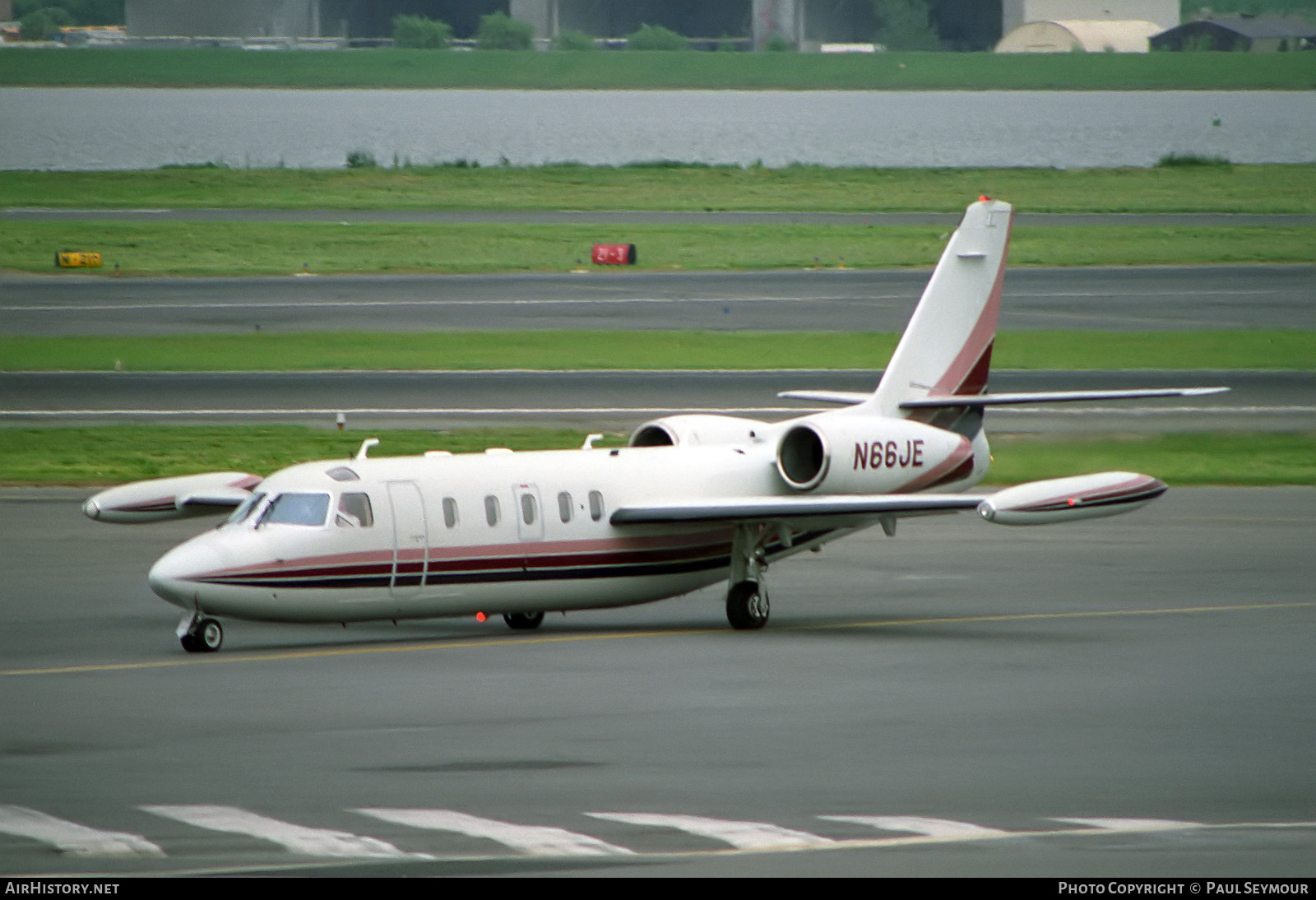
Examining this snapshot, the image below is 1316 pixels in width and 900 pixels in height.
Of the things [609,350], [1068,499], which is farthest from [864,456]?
[609,350]

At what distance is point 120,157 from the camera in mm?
172000

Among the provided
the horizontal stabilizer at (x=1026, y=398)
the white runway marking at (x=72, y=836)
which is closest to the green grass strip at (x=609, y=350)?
the horizontal stabilizer at (x=1026, y=398)

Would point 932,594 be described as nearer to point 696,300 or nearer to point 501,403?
point 501,403

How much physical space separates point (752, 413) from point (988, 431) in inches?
224

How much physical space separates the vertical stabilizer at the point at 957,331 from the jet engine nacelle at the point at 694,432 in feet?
7.56

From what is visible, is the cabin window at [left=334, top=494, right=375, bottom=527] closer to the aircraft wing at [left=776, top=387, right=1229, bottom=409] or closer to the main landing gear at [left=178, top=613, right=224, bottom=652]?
the main landing gear at [left=178, top=613, right=224, bottom=652]

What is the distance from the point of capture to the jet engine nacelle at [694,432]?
3073cm

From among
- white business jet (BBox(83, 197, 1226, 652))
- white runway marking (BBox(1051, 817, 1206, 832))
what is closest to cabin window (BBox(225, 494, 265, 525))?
white business jet (BBox(83, 197, 1226, 652))

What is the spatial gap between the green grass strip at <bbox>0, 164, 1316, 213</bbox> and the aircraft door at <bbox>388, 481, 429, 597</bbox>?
7755cm

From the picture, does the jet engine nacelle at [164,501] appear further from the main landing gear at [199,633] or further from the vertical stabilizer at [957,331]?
the vertical stabilizer at [957,331]

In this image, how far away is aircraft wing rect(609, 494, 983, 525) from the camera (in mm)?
27297

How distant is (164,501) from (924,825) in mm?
16514

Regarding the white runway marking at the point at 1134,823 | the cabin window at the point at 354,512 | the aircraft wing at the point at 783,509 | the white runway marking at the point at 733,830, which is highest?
the cabin window at the point at 354,512
